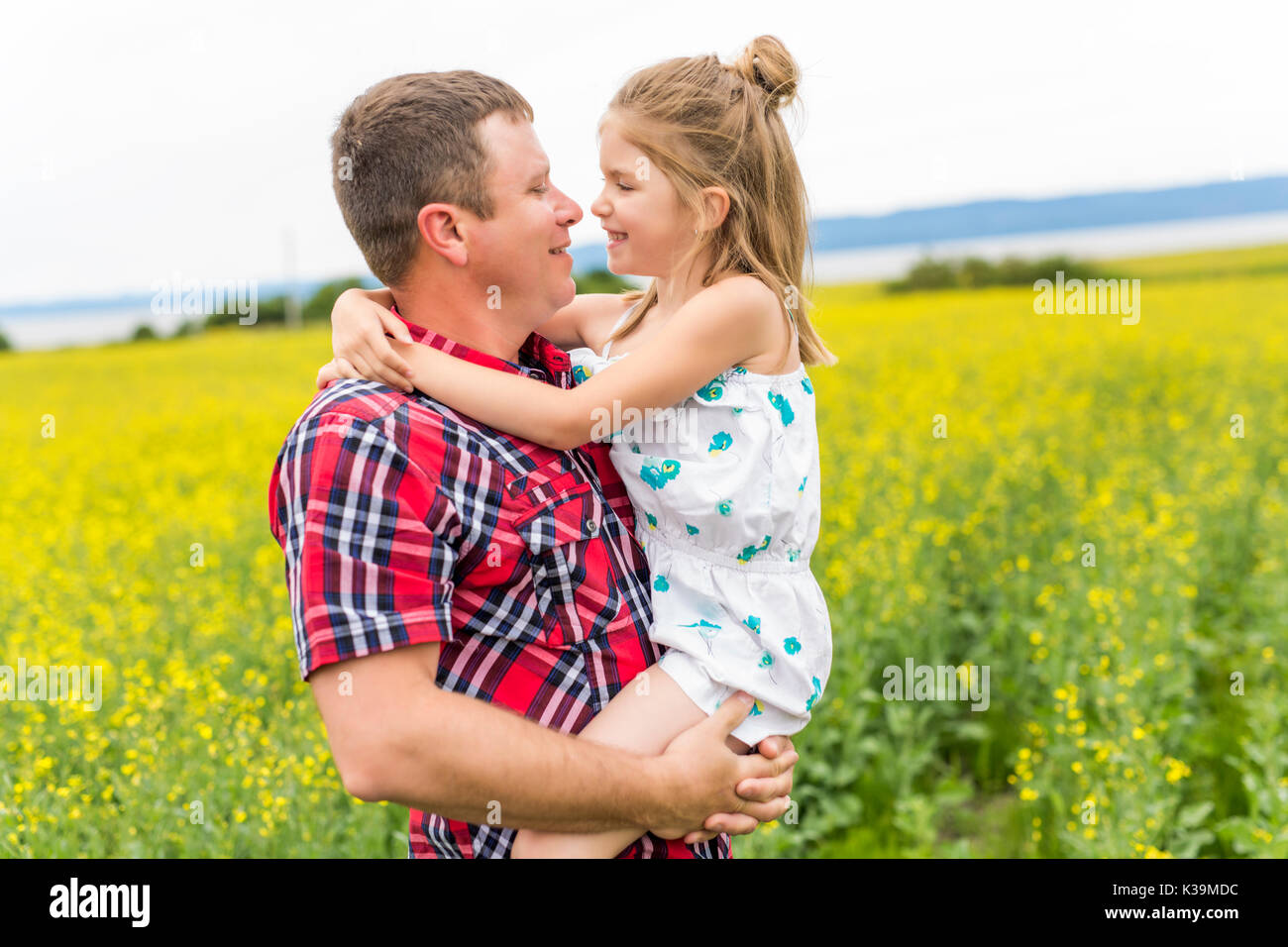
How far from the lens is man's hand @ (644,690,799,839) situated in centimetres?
188

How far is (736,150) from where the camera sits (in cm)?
245

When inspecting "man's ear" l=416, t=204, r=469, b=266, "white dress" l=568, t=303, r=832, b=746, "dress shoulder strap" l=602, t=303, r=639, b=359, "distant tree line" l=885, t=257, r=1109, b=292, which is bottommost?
"white dress" l=568, t=303, r=832, b=746

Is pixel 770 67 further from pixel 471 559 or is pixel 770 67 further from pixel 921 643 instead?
pixel 921 643

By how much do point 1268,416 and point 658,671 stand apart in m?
7.21

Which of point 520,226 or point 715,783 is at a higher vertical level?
point 520,226

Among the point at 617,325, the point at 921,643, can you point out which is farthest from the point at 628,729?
the point at 921,643

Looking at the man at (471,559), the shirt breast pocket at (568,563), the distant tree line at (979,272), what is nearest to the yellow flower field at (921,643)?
the man at (471,559)

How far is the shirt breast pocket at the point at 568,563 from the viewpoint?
1.83 meters

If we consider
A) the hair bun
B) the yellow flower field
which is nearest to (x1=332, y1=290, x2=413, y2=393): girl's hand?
the hair bun

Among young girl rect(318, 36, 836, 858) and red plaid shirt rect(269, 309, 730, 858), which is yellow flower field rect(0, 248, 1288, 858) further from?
red plaid shirt rect(269, 309, 730, 858)

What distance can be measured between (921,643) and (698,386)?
121 inches
